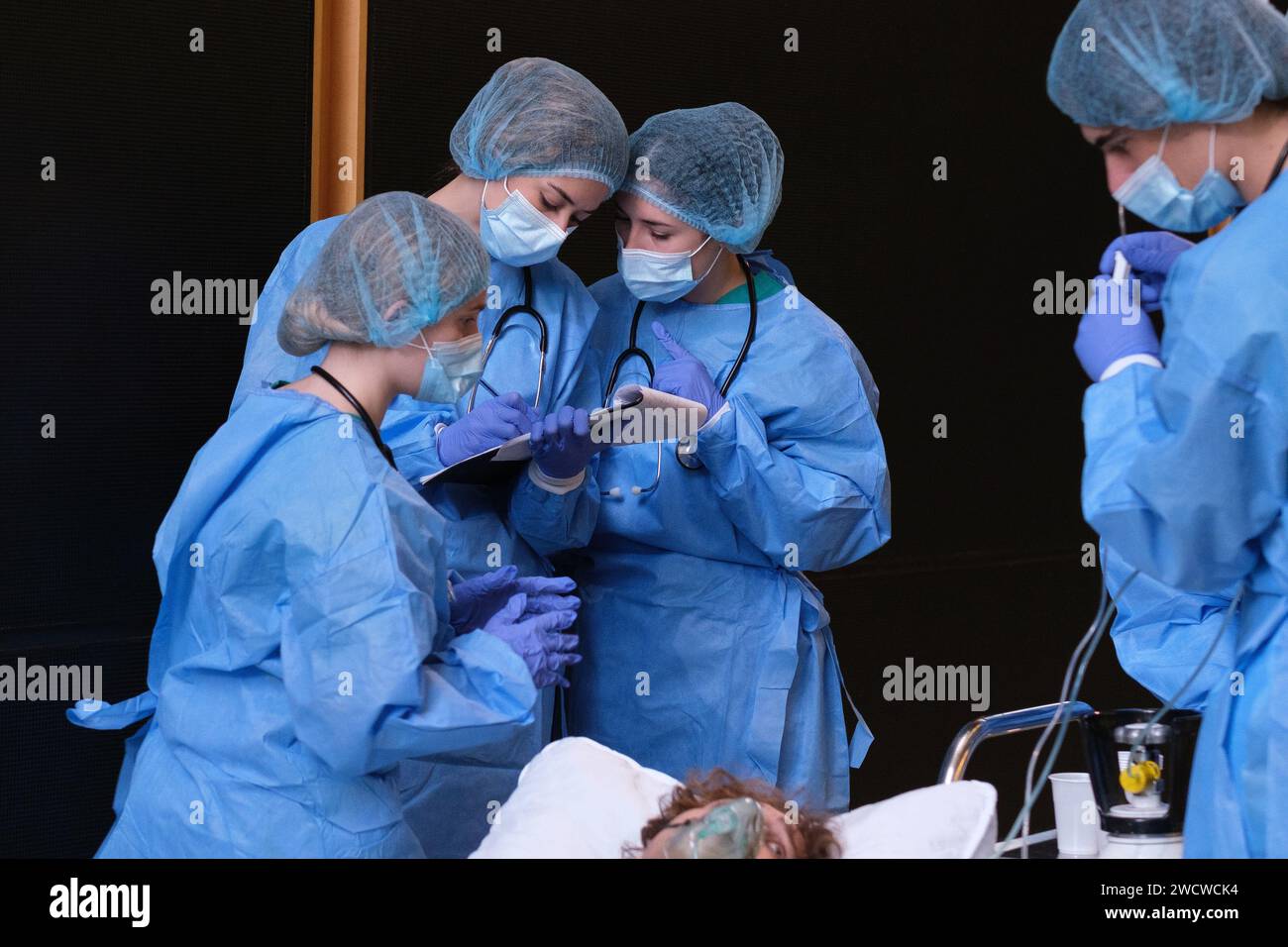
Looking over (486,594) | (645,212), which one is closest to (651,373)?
(645,212)

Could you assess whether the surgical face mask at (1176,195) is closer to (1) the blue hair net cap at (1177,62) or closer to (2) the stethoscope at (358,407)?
(1) the blue hair net cap at (1177,62)

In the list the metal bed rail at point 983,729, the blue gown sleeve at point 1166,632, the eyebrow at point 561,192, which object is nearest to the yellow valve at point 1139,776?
the metal bed rail at point 983,729

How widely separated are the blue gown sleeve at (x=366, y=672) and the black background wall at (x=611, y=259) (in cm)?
115

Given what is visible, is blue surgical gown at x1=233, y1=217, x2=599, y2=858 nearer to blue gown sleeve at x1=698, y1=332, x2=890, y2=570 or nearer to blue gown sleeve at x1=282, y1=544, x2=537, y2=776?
blue gown sleeve at x1=698, y1=332, x2=890, y2=570

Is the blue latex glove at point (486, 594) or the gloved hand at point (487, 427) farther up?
the gloved hand at point (487, 427)

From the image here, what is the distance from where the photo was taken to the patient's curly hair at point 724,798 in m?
1.54

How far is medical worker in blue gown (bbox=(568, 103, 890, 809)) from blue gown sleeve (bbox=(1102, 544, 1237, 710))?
17.1 inches

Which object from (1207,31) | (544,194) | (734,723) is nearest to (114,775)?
(734,723)

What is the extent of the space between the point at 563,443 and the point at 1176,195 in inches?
33.3

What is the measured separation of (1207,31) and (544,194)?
→ 3.10 ft

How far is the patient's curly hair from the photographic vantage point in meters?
1.54

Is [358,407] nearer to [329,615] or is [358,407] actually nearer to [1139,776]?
[329,615]

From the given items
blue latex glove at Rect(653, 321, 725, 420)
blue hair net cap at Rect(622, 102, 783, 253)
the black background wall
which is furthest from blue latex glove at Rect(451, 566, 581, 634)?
the black background wall

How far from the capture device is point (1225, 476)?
48.4 inches
